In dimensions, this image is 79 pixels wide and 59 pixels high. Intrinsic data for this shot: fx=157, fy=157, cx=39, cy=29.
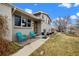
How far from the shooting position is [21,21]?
495 cm

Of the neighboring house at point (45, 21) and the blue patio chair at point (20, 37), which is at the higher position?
the neighboring house at point (45, 21)

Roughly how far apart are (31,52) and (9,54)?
628 millimetres

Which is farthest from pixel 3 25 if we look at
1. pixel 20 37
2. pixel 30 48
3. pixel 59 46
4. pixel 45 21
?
pixel 59 46

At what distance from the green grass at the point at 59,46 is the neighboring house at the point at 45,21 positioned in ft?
1.01

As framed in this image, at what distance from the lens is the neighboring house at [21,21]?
462 centimetres

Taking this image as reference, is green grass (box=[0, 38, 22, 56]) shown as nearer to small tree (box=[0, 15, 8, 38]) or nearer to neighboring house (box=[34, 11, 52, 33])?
small tree (box=[0, 15, 8, 38])

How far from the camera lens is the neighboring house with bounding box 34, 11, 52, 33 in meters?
4.74

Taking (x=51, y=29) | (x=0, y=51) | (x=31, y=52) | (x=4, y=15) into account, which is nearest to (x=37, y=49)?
(x=31, y=52)

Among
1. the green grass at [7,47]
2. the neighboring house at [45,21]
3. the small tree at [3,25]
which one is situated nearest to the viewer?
the green grass at [7,47]

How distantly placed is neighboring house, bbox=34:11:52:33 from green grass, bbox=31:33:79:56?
1.01 feet

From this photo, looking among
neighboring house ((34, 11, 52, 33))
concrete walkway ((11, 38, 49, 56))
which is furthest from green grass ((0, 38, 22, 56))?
neighboring house ((34, 11, 52, 33))

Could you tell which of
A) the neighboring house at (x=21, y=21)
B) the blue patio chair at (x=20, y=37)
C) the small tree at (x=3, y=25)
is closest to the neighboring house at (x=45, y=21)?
the neighboring house at (x=21, y=21)

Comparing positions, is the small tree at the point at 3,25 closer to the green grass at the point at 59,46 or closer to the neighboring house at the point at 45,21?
the neighboring house at the point at 45,21

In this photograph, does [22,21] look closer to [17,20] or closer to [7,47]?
[17,20]
